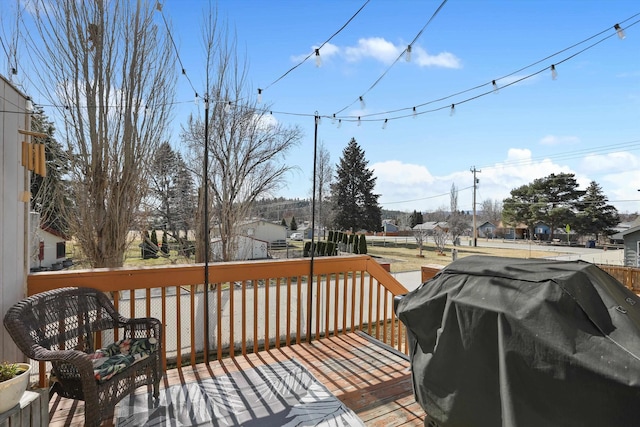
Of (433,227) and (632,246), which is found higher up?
(433,227)

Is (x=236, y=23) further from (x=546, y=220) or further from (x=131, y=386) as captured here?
(x=546, y=220)

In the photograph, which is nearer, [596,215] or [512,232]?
[596,215]

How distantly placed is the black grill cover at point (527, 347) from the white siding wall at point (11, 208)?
2355 mm

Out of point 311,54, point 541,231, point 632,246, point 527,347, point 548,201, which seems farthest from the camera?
point 541,231

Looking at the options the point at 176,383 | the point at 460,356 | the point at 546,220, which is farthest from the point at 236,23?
the point at 546,220

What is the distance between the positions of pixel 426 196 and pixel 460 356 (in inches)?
1480

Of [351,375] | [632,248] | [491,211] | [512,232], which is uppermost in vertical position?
[491,211]

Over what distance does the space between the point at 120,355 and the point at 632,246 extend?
770 inches

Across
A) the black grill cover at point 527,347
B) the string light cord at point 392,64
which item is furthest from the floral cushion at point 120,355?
the string light cord at point 392,64

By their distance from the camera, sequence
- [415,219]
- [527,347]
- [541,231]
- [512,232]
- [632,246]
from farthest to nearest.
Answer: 1. [415,219]
2. [512,232]
3. [541,231]
4. [632,246]
5. [527,347]

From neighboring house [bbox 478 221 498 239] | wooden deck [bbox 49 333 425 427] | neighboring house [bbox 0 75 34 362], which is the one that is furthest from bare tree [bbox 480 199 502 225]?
neighboring house [bbox 0 75 34 362]

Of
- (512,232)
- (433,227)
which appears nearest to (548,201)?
(512,232)

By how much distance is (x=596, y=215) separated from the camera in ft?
95.4

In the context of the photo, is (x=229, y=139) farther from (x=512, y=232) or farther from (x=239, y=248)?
(x=512, y=232)
